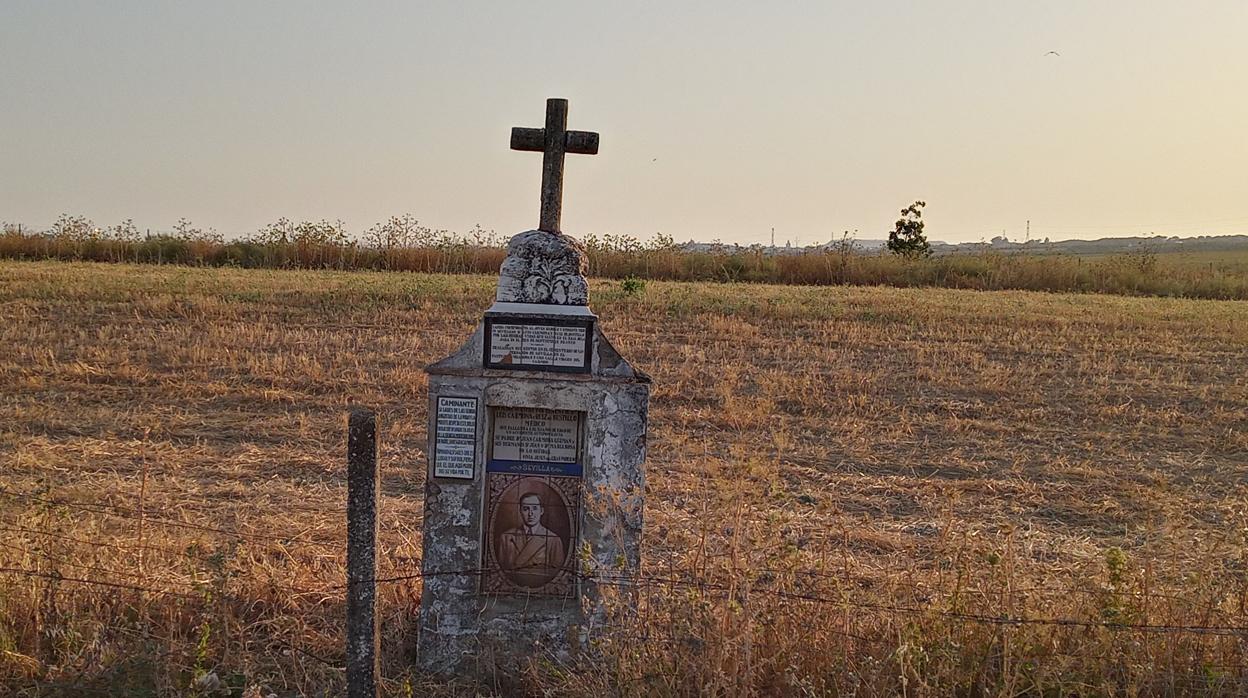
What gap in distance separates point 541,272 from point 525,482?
0.87 metres

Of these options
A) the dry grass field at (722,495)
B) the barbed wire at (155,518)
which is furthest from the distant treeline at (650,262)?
the barbed wire at (155,518)

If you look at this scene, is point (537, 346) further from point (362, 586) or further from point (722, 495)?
point (362, 586)

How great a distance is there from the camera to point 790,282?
27.2 meters

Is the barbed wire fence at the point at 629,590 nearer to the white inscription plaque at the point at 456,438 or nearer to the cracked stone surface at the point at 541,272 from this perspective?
the white inscription plaque at the point at 456,438

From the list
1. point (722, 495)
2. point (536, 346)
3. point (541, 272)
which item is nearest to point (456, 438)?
point (536, 346)

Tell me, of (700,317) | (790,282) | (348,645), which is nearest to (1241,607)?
(348,645)

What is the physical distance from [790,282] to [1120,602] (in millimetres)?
23730

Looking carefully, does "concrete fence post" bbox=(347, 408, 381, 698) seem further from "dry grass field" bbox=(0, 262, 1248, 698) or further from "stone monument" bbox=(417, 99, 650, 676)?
"stone monument" bbox=(417, 99, 650, 676)

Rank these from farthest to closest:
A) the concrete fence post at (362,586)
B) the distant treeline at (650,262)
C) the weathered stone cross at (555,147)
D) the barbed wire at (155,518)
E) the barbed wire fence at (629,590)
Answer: the distant treeline at (650,262) → the barbed wire at (155,518) → the weathered stone cross at (555,147) → the barbed wire fence at (629,590) → the concrete fence post at (362,586)

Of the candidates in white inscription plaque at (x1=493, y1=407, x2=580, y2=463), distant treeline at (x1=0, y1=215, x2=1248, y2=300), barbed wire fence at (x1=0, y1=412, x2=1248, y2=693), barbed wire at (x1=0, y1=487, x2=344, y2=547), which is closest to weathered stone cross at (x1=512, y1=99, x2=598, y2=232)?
white inscription plaque at (x1=493, y1=407, x2=580, y2=463)

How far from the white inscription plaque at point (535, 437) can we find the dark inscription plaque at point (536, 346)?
23cm

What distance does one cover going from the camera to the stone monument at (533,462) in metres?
4.11

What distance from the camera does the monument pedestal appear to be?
410 cm

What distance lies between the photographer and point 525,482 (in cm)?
424
